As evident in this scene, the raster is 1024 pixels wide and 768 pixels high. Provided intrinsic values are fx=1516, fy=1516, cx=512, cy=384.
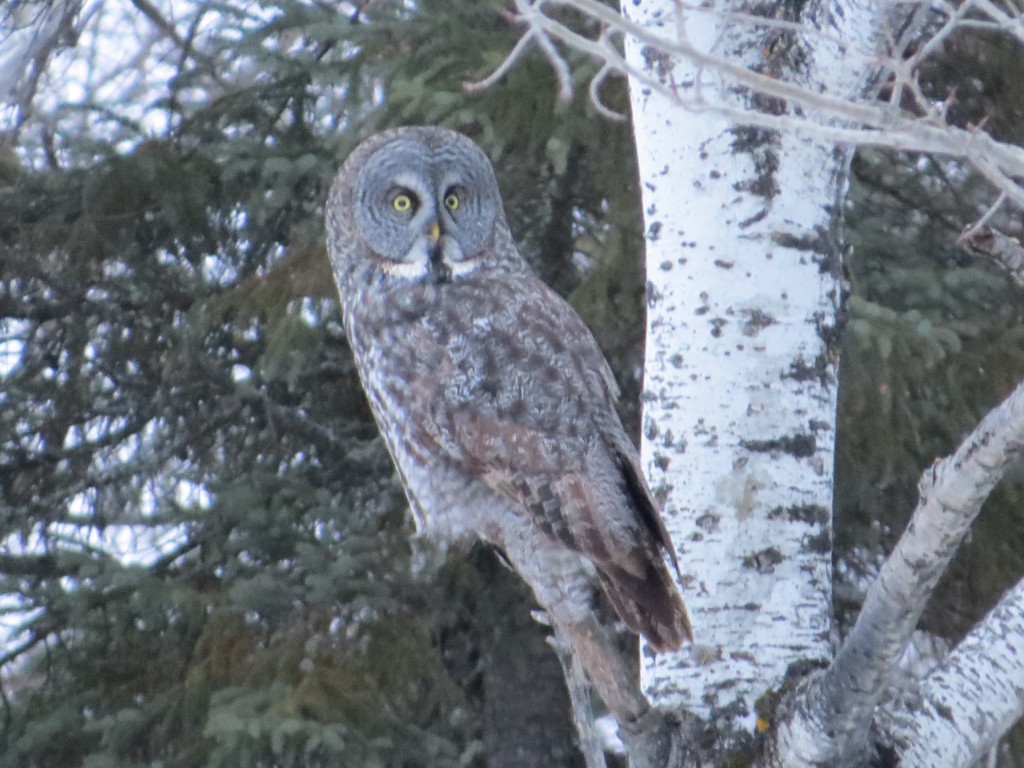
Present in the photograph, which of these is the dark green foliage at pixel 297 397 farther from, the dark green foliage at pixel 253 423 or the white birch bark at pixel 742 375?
the white birch bark at pixel 742 375

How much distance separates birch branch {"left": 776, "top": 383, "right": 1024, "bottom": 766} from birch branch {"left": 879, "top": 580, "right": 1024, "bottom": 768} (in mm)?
42

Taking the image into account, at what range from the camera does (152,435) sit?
529 cm

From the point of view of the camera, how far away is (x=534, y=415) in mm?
2855

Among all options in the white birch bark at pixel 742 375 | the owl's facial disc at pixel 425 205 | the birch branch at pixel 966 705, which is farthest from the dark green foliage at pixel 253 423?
the birch branch at pixel 966 705

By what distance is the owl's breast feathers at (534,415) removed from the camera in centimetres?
257

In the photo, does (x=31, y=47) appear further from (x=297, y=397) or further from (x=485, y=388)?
(x=485, y=388)

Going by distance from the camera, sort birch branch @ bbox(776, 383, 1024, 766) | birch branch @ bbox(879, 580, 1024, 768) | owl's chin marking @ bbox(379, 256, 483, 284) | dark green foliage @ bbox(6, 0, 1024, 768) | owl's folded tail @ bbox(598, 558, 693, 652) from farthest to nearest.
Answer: dark green foliage @ bbox(6, 0, 1024, 768)
owl's chin marking @ bbox(379, 256, 483, 284)
owl's folded tail @ bbox(598, 558, 693, 652)
birch branch @ bbox(879, 580, 1024, 768)
birch branch @ bbox(776, 383, 1024, 766)

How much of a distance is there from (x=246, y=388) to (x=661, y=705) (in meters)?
2.74

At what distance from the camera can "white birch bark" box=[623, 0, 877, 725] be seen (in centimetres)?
260

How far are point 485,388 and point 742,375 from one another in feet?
1.72

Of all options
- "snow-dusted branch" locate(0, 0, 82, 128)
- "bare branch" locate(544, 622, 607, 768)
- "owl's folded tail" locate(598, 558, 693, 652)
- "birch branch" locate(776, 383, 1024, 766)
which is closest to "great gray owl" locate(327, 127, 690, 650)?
"owl's folded tail" locate(598, 558, 693, 652)

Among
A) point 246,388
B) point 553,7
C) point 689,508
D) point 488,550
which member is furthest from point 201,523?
point 689,508

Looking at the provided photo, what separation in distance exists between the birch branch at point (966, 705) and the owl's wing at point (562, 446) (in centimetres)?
38

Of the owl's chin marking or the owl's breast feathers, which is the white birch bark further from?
the owl's chin marking
